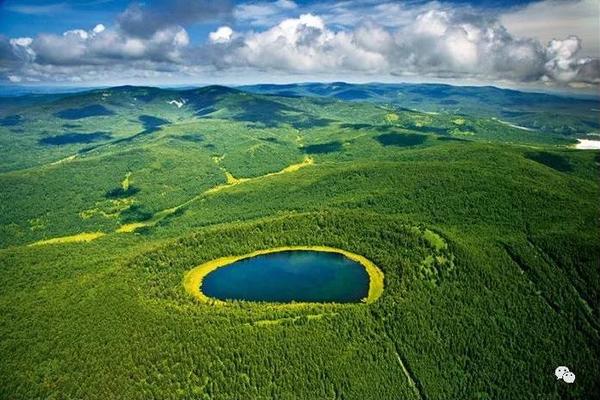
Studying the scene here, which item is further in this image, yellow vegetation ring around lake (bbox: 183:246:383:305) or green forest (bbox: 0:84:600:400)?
yellow vegetation ring around lake (bbox: 183:246:383:305)

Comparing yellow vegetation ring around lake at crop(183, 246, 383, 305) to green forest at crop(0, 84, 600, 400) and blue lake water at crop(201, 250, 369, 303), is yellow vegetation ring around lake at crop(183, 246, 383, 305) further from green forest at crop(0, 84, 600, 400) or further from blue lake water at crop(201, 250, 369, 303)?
green forest at crop(0, 84, 600, 400)

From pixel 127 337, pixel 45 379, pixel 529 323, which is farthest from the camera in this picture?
pixel 529 323

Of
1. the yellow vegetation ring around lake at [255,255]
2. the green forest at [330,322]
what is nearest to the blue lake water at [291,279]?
the yellow vegetation ring around lake at [255,255]

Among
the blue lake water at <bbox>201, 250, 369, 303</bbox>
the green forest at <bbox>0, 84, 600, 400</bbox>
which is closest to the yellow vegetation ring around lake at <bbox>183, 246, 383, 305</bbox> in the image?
the blue lake water at <bbox>201, 250, 369, 303</bbox>

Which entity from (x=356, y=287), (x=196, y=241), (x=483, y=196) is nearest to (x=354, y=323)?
(x=356, y=287)

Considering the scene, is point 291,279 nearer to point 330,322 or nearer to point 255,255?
point 255,255

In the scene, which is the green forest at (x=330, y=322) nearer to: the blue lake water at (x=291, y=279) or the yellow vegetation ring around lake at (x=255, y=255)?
the yellow vegetation ring around lake at (x=255, y=255)

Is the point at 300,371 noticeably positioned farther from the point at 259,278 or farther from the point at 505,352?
the point at 505,352

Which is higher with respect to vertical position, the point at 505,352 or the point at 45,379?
the point at 45,379
